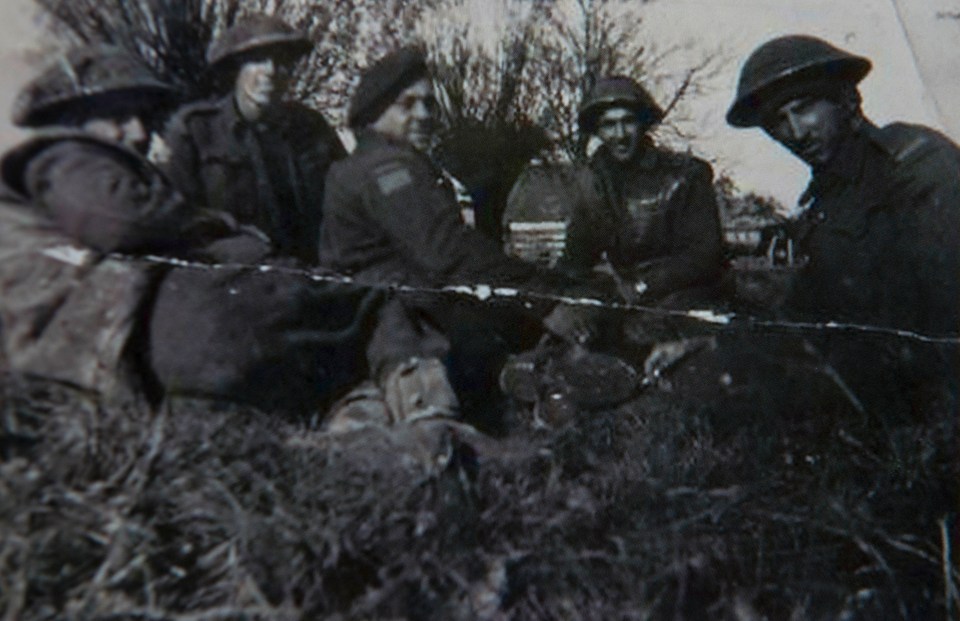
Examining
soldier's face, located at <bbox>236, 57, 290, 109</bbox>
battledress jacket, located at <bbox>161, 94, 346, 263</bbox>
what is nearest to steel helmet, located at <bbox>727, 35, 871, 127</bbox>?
battledress jacket, located at <bbox>161, 94, 346, 263</bbox>

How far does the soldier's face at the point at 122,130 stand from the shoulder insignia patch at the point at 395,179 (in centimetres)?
59

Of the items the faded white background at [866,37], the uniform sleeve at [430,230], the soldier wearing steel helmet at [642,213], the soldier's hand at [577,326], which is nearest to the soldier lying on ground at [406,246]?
the uniform sleeve at [430,230]

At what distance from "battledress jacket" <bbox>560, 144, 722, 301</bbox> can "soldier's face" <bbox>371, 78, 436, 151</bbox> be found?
63 cm

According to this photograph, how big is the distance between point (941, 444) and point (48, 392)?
1946mm

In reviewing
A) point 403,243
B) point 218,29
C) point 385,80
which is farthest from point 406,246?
point 218,29

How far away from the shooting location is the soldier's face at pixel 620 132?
2754 millimetres

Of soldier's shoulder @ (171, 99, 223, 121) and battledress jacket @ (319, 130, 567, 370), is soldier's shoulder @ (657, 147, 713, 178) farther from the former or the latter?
soldier's shoulder @ (171, 99, 223, 121)

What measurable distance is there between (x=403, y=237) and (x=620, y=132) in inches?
39.3

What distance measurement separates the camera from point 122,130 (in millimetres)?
1741

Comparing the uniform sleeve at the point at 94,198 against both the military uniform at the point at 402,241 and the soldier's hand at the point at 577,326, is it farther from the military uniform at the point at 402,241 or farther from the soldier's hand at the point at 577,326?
the soldier's hand at the point at 577,326

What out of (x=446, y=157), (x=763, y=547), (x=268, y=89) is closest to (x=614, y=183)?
(x=446, y=157)

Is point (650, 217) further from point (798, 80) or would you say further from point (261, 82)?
point (261, 82)

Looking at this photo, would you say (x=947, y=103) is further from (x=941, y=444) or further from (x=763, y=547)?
(x=763, y=547)

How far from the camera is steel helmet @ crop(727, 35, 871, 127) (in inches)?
94.2
